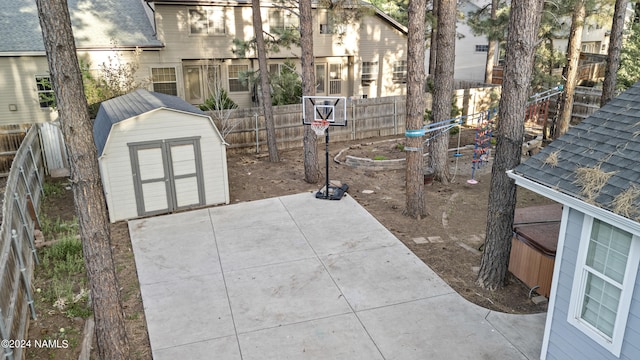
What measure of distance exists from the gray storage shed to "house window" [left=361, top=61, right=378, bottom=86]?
48.3ft

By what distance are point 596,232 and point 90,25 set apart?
21.8m

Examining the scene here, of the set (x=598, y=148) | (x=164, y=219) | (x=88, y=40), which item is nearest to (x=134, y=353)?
(x=164, y=219)

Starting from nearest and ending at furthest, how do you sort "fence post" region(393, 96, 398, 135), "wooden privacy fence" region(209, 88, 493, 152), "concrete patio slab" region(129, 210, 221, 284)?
"concrete patio slab" region(129, 210, 221, 284), "wooden privacy fence" region(209, 88, 493, 152), "fence post" region(393, 96, 398, 135)

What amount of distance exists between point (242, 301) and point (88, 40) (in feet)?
55.4

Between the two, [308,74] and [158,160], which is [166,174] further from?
[308,74]

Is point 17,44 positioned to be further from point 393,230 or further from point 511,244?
point 511,244

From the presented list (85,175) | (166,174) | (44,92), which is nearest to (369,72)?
(44,92)

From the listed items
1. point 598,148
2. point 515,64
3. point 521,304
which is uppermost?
point 515,64

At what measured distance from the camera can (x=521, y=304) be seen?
7.78 meters

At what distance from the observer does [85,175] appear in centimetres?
548

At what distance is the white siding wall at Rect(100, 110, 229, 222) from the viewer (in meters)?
10.7

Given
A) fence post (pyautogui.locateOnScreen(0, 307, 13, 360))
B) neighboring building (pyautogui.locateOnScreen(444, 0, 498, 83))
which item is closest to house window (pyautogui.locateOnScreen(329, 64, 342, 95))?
neighboring building (pyautogui.locateOnScreen(444, 0, 498, 83))

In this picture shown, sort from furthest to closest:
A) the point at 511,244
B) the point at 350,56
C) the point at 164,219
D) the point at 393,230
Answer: the point at 350,56 < the point at 164,219 < the point at 393,230 < the point at 511,244

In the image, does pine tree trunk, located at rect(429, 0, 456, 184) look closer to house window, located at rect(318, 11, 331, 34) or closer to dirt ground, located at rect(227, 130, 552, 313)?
dirt ground, located at rect(227, 130, 552, 313)
